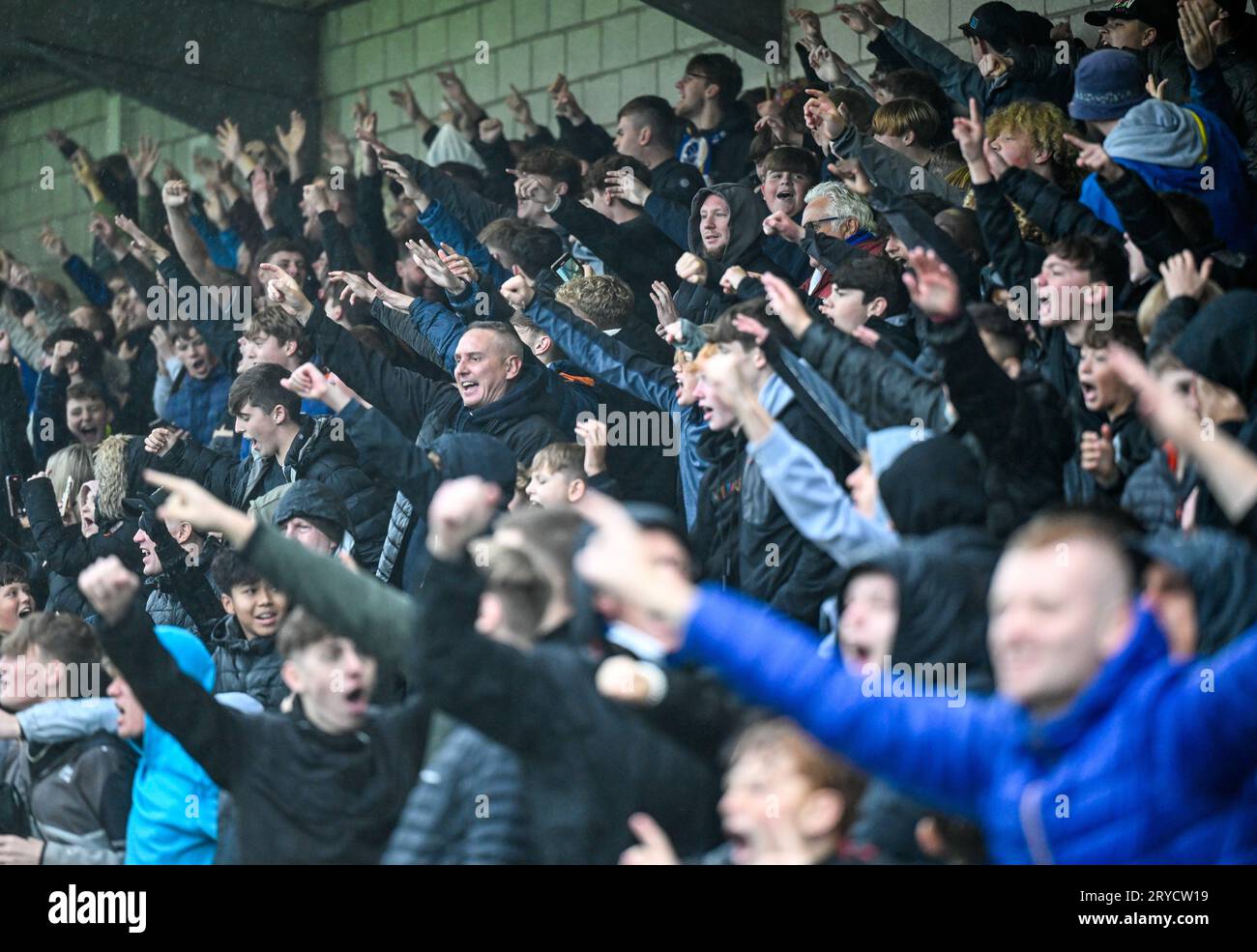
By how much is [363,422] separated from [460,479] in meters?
0.26

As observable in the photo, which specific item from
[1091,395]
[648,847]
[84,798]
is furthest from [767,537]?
[84,798]

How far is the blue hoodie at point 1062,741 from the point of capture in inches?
117

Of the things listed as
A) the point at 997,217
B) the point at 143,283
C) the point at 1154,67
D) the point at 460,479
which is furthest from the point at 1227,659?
the point at 143,283

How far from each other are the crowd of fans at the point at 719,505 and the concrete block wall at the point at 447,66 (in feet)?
2.62

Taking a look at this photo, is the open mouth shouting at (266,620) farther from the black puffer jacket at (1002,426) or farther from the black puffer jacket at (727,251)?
the black puffer jacket at (1002,426)

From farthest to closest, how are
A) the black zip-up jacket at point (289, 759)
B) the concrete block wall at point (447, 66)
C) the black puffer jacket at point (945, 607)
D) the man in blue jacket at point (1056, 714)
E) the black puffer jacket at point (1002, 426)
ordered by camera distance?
1. the concrete block wall at point (447, 66)
2. the black zip-up jacket at point (289, 759)
3. the black puffer jacket at point (1002, 426)
4. the black puffer jacket at point (945, 607)
5. the man in blue jacket at point (1056, 714)

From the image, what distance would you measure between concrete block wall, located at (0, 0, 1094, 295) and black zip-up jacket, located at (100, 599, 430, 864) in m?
3.18

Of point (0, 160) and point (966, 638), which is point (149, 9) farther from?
point (966, 638)

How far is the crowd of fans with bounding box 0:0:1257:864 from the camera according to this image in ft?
10.7

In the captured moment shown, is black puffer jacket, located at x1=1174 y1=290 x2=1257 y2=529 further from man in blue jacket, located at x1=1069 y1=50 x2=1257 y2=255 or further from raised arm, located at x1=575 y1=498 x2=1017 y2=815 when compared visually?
raised arm, located at x1=575 y1=498 x2=1017 y2=815

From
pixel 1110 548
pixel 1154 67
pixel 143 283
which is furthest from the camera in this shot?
pixel 143 283

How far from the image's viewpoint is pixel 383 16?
8555mm

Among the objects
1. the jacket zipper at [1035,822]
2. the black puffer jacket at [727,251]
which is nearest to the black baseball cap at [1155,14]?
the black puffer jacket at [727,251]

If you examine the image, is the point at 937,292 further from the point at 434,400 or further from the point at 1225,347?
the point at 434,400
